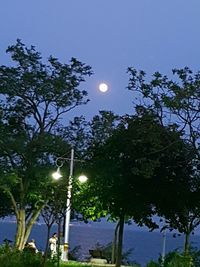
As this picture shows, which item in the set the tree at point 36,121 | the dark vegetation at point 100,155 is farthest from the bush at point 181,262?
the tree at point 36,121

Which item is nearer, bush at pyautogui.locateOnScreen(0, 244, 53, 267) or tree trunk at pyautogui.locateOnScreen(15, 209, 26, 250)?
bush at pyautogui.locateOnScreen(0, 244, 53, 267)

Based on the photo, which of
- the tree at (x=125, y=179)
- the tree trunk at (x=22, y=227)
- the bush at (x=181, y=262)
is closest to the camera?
the bush at (x=181, y=262)

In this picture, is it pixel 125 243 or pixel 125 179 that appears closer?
pixel 125 179

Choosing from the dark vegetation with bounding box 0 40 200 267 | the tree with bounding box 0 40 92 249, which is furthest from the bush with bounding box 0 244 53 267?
the tree with bounding box 0 40 92 249

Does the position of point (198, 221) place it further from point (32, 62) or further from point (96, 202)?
point (32, 62)

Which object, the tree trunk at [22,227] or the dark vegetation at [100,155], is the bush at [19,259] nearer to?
the dark vegetation at [100,155]

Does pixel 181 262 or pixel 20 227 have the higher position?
pixel 20 227

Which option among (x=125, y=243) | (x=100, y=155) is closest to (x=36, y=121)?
(x=100, y=155)

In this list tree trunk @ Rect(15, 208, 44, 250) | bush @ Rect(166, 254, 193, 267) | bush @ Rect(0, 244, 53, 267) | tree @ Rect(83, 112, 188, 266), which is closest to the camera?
bush @ Rect(0, 244, 53, 267)

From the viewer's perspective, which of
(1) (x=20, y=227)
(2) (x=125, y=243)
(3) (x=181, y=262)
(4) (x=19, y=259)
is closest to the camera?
(4) (x=19, y=259)

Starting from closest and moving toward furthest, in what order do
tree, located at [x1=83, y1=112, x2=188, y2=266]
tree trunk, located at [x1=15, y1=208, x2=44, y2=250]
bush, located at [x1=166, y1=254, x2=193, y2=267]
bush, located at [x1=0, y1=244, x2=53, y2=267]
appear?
bush, located at [x1=0, y1=244, x2=53, y2=267], bush, located at [x1=166, y1=254, x2=193, y2=267], tree, located at [x1=83, y1=112, x2=188, y2=266], tree trunk, located at [x1=15, y1=208, x2=44, y2=250]

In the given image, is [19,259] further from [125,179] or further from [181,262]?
[125,179]

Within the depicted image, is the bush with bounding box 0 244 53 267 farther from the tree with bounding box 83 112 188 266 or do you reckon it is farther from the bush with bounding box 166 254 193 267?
the tree with bounding box 83 112 188 266

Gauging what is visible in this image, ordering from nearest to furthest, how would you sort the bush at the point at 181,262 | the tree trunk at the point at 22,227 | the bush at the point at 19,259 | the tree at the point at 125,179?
the bush at the point at 19,259 → the bush at the point at 181,262 → the tree at the point at 125,179 → the tree trunk at the point at 22,227
